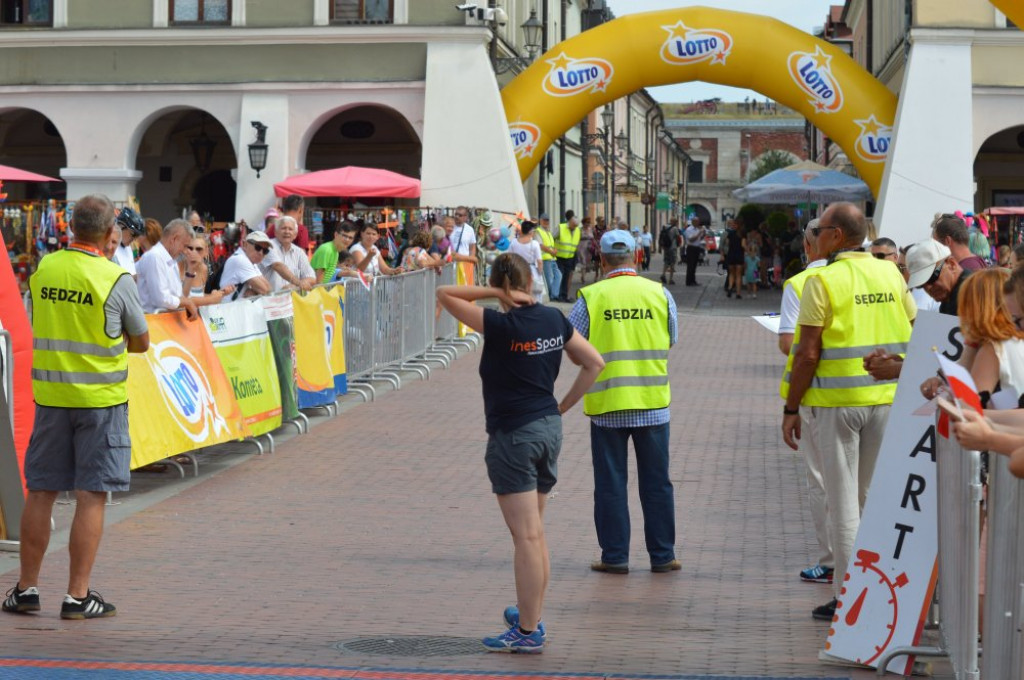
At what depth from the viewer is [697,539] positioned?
30.3 feet

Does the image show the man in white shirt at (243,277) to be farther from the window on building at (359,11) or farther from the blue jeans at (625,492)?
the window on building at (359,11)

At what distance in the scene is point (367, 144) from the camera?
1369 inches

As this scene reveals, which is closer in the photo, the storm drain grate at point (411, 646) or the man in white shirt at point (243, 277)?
the storm drain grate at point (411, 646)

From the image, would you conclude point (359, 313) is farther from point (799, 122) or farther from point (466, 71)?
point (799, 122)

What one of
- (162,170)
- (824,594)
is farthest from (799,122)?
(824,594)

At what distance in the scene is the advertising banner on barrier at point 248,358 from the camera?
11.6m

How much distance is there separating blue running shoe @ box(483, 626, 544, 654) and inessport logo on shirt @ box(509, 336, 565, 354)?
46.0 inches

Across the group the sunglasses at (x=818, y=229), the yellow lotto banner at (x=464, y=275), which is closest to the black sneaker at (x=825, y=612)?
the sunglasses at (x=818, y=229)

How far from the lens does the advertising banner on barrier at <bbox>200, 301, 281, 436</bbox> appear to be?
11570 millimetres

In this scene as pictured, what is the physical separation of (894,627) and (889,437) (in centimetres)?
77

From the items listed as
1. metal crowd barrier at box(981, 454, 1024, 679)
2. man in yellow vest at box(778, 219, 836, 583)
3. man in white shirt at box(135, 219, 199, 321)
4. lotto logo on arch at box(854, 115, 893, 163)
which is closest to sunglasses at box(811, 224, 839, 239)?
man in yellow vest at box(778, 219, 836, 583)

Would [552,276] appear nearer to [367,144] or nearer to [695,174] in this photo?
[367,144]

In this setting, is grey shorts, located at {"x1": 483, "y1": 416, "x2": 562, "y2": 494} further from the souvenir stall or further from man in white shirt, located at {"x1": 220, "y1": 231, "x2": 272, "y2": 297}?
the souvenir stall

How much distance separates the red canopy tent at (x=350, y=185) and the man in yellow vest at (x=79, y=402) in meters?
17.9
